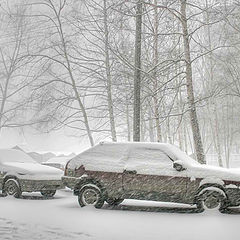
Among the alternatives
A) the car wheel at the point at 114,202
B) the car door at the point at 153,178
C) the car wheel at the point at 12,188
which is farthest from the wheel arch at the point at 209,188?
the car wheel at the point at 12,188

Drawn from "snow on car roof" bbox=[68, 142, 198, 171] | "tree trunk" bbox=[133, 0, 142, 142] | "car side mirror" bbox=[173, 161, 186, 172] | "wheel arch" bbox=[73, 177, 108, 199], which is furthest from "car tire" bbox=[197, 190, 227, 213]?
"tree trunk" bbox=[133, 0, 142, 142]

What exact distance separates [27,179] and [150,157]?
4.22m

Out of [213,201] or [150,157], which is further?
[150,157]

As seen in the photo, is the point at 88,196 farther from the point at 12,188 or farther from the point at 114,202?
the point at 12,188

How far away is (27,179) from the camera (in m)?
13.2

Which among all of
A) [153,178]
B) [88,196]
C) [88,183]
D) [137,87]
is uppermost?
[137,87]

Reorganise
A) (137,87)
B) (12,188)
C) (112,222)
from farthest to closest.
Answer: (137,87) < (12,188) < (112,222)

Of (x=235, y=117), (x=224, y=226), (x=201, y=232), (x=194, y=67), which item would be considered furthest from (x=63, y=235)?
(x=235, y=117)

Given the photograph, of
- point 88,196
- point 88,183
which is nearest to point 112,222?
point 88,196

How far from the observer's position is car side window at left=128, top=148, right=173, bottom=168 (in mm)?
10891

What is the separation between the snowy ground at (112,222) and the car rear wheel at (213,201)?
250mm

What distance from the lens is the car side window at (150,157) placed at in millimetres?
10891

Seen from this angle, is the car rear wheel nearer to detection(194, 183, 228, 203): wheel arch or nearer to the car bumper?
detection(194, 183, 228, 203): wheel arch

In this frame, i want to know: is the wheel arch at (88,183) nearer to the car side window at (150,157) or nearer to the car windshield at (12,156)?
the car side window at (150,157)
